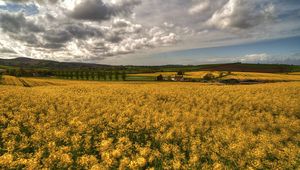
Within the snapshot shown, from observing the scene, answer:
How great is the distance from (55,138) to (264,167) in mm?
8358

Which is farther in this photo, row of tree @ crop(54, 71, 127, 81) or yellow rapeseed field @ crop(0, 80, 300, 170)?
row of tree @ crop(54, 71, 127, 81)

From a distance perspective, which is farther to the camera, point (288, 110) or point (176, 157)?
point (288, 110)

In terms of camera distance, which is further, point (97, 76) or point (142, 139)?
point (97, 76)

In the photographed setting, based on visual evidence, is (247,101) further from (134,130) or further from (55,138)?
(55,138)

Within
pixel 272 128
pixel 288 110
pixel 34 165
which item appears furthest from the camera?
pixel 288 110

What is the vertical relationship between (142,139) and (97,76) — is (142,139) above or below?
above

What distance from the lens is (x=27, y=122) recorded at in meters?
12.5

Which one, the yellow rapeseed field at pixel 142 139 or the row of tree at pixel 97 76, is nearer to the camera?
the yellow rapeseed field at pixel 142 139

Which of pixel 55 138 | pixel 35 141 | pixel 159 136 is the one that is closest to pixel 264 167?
pixel 159 136

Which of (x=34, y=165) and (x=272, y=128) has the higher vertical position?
(x=34, y=165)

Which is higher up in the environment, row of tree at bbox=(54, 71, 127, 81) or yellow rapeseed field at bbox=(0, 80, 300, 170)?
yellow rapeseed field at bbox=(0, 80, 300, 170)

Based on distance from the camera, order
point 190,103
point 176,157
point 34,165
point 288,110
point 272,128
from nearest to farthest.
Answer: point 34,165 < point 176,157 < point 272,128 < point 288,110 < point 190,103

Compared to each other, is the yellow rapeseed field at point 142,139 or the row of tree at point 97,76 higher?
the yellow rapeseed field at point 142,139

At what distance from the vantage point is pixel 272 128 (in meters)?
14.1
